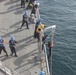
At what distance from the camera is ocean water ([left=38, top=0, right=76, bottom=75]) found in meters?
33.1

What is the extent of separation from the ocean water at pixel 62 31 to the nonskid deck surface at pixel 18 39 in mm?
5002

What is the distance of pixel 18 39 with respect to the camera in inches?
1244

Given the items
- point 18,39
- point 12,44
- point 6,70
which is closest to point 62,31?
point 18,39

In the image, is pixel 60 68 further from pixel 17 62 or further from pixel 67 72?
pixel 17 62

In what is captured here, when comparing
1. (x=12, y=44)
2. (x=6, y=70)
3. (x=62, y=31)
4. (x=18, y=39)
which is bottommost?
(x=62, y=31)

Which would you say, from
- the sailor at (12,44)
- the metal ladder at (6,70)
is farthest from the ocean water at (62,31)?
the metal ladder at (6,70)

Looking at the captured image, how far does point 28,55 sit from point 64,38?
12.1m

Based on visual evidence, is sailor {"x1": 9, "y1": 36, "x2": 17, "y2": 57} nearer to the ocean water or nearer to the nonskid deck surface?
the nonskid deck surface

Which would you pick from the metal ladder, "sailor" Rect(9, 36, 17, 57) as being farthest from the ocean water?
the metal ladder

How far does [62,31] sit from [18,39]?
11.9 m

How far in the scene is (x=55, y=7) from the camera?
164ft

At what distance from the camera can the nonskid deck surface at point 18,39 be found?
27103 millimetres

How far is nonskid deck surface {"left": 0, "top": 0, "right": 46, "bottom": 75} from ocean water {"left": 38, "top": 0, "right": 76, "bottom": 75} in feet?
16.4

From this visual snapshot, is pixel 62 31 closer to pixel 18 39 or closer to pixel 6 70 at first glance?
pixel 18 39
